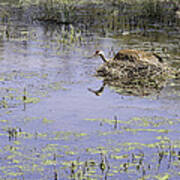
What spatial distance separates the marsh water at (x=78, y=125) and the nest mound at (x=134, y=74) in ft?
1.17

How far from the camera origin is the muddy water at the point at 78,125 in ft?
27.7

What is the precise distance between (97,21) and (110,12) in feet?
17.2

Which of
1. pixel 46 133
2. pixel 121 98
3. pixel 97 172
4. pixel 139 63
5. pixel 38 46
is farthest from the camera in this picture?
pixel 38 46

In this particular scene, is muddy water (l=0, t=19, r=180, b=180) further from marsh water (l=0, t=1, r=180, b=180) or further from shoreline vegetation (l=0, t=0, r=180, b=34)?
shoreline vegetation (l=0, t=0, r=180, b=34)

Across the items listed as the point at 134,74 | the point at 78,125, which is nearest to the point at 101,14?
the point at 134,74

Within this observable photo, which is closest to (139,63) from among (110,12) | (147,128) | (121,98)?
(121,98)

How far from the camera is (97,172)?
27.0 feet

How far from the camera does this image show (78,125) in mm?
10688

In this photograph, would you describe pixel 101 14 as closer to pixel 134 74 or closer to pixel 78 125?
pixel 134 74

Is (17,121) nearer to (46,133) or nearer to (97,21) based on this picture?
(46,133)

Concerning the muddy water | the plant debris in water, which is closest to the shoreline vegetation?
the plant debris in water

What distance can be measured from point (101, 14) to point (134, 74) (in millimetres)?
19855

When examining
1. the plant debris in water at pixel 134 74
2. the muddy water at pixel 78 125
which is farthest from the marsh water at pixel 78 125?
the plant debris in water at pixel 134 74

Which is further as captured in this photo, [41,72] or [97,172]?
[41,72]
